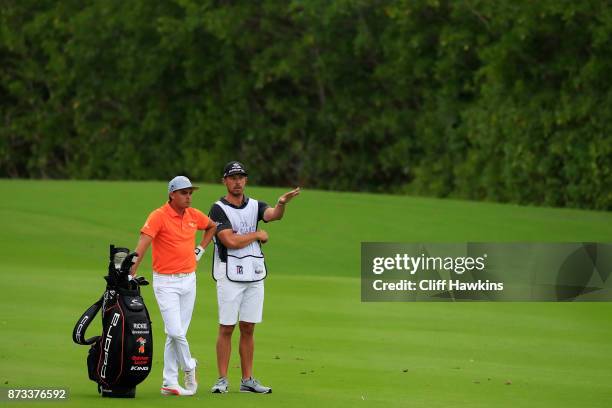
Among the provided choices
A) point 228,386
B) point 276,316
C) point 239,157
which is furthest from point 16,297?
point 239,157

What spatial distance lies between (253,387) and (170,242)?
144 cm

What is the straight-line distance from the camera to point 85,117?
5053 centimetres

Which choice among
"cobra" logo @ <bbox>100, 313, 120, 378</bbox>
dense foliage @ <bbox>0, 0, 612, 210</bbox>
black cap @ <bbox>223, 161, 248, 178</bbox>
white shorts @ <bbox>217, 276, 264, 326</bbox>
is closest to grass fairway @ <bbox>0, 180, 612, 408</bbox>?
"cobra" logo @ <bbox>100, 313, 120, 378</bbox>

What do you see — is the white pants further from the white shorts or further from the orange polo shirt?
the white shorts

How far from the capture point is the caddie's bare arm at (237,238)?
11.5 meters

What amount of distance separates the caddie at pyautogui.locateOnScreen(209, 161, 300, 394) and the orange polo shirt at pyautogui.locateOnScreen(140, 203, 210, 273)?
308 mm

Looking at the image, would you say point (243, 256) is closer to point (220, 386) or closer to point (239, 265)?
point (239, 265)

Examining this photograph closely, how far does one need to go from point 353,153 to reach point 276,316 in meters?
28.6

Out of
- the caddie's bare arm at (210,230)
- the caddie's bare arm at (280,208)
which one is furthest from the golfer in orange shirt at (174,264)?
the caddie's bare arm at (280,208)

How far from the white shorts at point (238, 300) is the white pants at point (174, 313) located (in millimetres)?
264

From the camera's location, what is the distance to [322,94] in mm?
45875

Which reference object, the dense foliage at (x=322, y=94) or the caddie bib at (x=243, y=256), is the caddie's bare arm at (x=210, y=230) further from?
the dense foliage at (x=322, y=94)

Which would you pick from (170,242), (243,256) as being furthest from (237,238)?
(170,242)

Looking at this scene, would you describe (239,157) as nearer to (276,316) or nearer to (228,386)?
(276,316)
